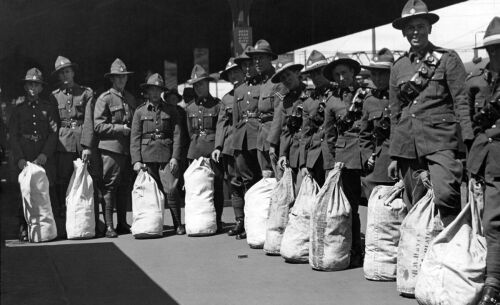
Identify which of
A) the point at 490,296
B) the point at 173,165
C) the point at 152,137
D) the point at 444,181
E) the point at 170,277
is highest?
the point at 152,137

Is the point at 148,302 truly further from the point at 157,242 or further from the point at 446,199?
the point at 157,242

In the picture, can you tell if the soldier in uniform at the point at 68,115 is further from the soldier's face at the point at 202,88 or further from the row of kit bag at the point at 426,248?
the row of kit bag at the point at 426,248

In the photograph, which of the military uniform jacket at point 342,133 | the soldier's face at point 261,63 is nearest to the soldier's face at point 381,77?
the military uniform jacket at point 342,133

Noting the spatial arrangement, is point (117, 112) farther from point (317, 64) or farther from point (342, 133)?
point (342, 133)

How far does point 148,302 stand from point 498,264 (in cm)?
269

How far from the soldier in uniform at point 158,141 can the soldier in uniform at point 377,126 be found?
11.6 ft

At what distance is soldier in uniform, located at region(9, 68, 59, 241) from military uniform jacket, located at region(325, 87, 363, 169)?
4.13 meters

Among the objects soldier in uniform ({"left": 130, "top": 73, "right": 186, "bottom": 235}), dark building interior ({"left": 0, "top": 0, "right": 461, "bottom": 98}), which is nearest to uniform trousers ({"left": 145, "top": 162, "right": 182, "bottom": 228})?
soldier in uniform ({"left": 130, "top": 73, "right": 186, "bottom": 235})

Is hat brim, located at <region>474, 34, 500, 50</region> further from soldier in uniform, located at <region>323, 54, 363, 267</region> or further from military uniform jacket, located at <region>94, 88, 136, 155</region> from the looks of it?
military uniform jacket, located at <region>94, 88, 136, 155</region>

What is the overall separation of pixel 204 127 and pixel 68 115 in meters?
1.79

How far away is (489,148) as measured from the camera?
19.7 feet

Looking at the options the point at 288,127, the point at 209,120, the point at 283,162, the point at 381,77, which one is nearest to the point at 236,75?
the point at 209,120

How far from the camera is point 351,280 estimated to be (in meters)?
7.43

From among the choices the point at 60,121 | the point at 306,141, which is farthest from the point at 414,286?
the point at 60,121
